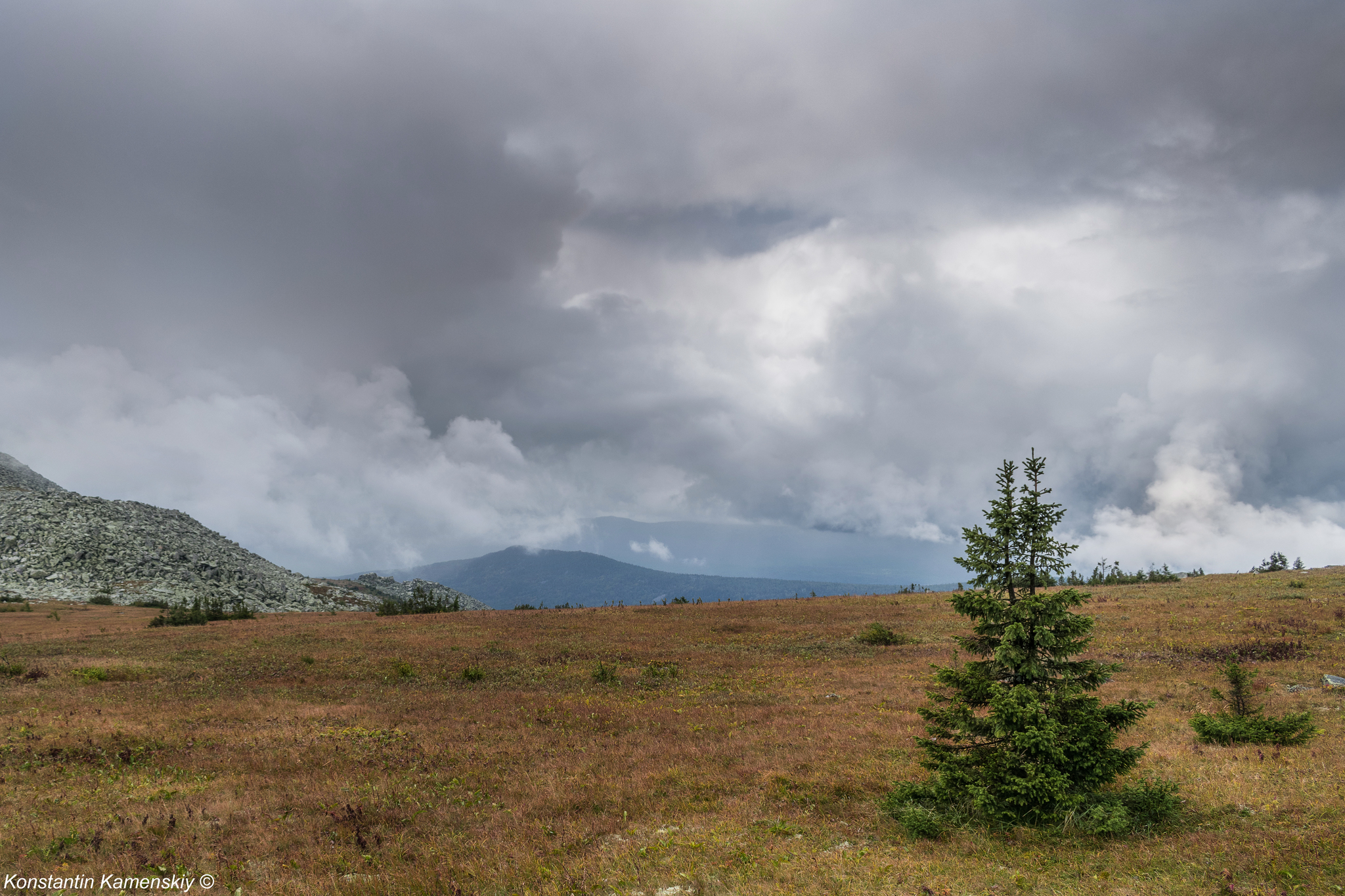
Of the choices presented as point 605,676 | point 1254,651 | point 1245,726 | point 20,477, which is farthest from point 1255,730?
point 20,477

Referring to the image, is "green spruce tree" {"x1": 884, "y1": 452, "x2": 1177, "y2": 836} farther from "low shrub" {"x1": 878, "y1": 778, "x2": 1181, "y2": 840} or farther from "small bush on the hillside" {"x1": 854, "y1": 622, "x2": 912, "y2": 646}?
"small bush on the hillside" {"x1": 854, "y1": 622, "x2": 912, "y2": 646}

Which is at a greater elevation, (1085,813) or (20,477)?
(20,477)

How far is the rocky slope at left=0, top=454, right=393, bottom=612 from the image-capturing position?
265ft

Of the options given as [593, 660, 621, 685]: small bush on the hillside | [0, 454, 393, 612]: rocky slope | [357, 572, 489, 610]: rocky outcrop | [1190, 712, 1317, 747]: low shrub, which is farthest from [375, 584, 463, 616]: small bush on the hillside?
[1190, 712, 1317, 747]: low shrub

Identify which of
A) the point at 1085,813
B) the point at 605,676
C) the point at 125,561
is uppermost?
the point at 1085,813

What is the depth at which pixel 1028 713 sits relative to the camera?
1108cm

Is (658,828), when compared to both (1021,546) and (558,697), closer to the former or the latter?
(1021,546)

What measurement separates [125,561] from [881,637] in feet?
341

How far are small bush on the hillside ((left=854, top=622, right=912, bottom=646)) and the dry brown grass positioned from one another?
3492mm

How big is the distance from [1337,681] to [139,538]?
13160cm

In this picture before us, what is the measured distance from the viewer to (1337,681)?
24.1 meters

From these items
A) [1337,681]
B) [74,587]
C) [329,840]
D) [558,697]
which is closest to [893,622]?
[1337,681]

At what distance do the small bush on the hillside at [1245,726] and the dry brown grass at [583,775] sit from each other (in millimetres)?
791

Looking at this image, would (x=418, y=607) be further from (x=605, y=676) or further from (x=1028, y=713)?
(x=1028, y=713)
